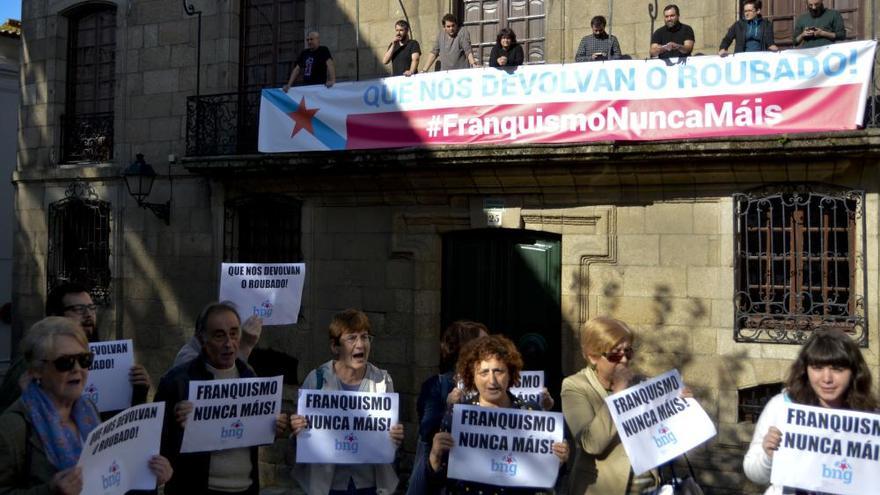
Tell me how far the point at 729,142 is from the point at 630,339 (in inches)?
189

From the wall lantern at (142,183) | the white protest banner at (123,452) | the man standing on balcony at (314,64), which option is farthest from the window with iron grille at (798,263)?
the wall lantern at (142,183)

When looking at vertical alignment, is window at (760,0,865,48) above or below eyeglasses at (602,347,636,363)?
above

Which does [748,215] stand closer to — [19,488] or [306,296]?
[306,296]

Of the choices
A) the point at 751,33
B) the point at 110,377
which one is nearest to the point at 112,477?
the point at 110,377

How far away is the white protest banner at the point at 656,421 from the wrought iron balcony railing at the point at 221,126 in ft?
27.2

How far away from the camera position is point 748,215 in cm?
938

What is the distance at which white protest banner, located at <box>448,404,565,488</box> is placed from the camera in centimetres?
449

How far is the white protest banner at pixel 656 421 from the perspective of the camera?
4.37 m

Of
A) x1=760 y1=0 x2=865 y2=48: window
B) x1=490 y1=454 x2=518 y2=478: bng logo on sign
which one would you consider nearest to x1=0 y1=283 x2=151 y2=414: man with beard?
x1=490 y1=454 x2=518 y2=478: bng logo on sign

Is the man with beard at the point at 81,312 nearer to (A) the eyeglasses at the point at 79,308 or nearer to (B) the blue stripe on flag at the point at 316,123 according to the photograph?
(A) the eyeglasses at the point at 79,308

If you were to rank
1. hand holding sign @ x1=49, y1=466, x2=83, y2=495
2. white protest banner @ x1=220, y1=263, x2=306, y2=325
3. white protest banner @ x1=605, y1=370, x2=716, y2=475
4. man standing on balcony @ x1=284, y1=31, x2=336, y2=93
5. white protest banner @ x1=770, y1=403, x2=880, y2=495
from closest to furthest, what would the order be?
hand holding sign @ x1=49, y1=466, x2=83, y2=495 → white protest banner @ x1=770, y1=403, x2=880, y2=495 → white protest banner @ x1=605, y1=370, x2=716, y2=475 → white protest banner @ x1=220, y1=263, x2=306, y2=325 → man standing on balcony @ x1=284, y1=31, x2=336, y2=93

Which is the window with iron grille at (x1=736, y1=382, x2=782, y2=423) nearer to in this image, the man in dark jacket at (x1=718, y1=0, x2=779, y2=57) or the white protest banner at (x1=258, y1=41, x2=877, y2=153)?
the white protest banner at (x1=258, y1=41, x2=877, y2=153)

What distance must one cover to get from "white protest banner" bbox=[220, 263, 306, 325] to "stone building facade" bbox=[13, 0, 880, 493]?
2777 millimetres

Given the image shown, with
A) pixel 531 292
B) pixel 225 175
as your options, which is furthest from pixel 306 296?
pixel 531 292
